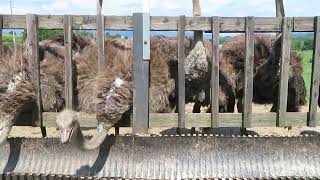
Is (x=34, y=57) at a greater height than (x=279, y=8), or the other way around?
(x=279, y=8)

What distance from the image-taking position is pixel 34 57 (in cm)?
633

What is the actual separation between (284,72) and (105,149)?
2.34 m

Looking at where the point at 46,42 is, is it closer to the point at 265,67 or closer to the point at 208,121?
the point at 208,121

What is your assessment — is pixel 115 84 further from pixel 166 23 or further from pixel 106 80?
pixel 166 23

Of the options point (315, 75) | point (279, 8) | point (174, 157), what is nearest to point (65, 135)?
point (174, 157)

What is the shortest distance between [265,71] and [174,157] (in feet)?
7.98

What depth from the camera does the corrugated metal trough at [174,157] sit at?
20.7 feet

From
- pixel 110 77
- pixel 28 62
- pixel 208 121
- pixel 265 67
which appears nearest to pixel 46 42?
pixel 28 62

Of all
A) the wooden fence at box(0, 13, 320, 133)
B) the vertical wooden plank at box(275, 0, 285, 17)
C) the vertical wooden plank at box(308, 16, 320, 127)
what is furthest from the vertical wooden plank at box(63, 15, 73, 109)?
the vertical wooden plank at box(275, 0, 285, 17)

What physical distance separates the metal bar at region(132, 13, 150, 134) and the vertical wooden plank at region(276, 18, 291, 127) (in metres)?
1.61

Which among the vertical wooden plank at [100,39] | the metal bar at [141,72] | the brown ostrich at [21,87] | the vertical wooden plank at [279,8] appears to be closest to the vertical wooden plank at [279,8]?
the vertical wooden plank at [279,8]

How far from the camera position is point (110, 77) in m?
6.40

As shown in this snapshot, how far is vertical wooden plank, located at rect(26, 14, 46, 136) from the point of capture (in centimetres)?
620

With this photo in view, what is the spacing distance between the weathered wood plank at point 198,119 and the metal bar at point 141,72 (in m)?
0.15
